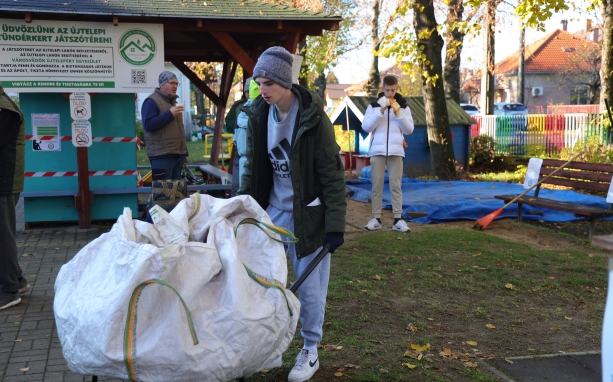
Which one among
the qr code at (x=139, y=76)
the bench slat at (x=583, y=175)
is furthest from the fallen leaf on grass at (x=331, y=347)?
the bench slat at (x=583, y=175)

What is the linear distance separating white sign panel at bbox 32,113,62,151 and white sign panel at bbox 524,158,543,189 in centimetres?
684

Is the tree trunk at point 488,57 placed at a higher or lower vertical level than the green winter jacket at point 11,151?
higher

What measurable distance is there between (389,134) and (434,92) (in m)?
6.48

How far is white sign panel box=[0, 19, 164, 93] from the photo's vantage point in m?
8.78

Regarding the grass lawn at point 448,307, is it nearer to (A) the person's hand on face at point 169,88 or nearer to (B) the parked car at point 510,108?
(A) the person's hand on face at point 169,88

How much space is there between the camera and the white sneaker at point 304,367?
4.09 meters

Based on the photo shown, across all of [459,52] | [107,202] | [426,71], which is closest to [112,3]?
[107,202]

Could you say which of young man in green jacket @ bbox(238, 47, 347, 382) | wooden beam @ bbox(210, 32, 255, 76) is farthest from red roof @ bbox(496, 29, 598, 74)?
young man in green jacket @ bbox(238, 47, 347, 382)

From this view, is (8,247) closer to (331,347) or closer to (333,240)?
(331,347)

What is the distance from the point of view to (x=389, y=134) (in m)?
8.98

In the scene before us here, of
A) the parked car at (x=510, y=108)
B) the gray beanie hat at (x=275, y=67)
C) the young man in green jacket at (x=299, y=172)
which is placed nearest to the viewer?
the gray beanie hat at (x=275, y=67)

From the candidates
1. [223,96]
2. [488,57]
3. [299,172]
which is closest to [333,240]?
[299,172]

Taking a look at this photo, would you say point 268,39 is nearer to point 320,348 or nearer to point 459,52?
point 320,348

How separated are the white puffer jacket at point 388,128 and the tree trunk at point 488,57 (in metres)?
11.0
